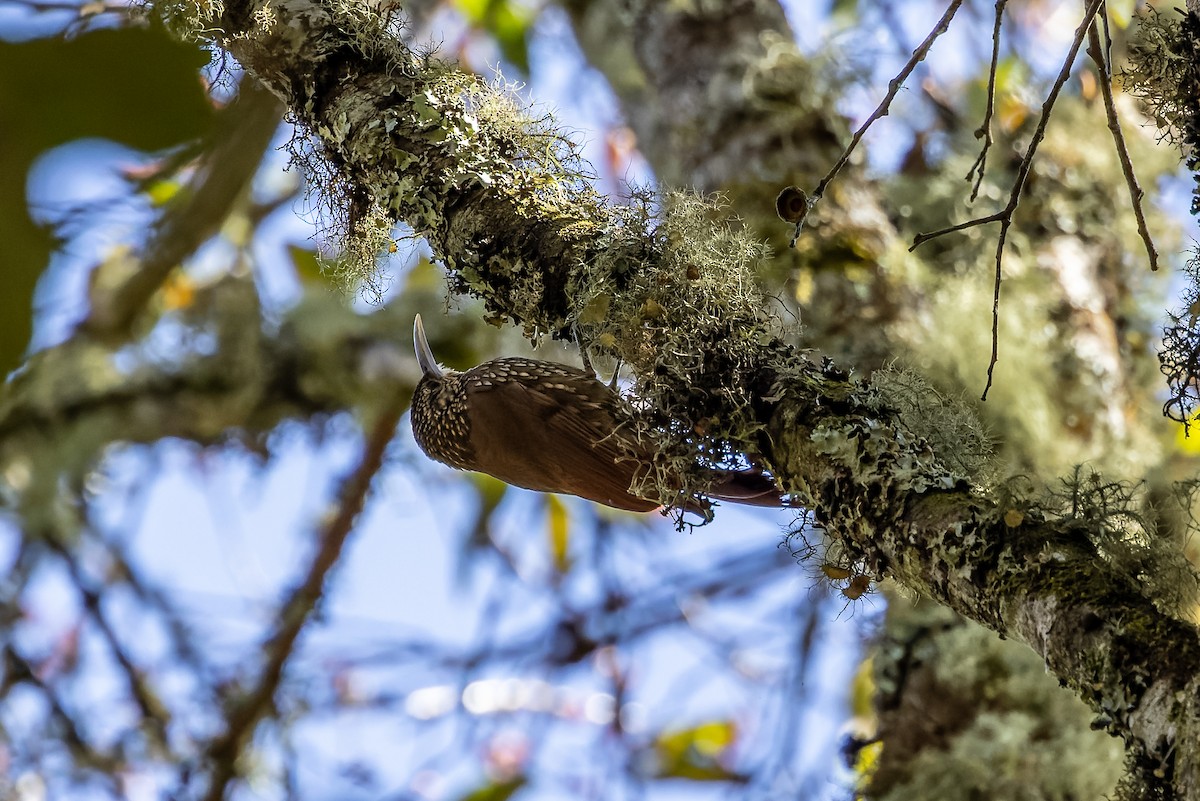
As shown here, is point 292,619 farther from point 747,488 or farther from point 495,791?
point 747,488

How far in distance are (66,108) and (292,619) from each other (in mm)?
1569

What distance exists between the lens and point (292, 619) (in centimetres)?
296

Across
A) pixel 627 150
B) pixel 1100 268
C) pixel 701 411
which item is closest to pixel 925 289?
pixel 1100 268

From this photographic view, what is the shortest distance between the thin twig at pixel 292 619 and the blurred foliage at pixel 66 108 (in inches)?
47.9

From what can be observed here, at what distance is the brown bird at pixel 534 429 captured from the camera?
258 cm

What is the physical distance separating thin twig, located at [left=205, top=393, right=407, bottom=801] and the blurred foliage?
1.22 meters

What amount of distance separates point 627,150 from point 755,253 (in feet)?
11.9

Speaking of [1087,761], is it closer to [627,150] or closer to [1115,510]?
[1115,510]


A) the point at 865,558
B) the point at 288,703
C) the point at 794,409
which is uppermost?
the point at 288,703

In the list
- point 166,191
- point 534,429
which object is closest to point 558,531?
point 534,429

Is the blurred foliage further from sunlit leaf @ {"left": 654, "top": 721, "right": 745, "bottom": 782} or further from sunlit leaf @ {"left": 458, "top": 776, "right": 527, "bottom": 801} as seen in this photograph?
sunlit leaf @ {"left": 654, "top": 721, "right": 745, "bottom": 782}

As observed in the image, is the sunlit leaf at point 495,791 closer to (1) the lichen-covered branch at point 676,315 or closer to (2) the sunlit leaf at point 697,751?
(2) the sunlit leaf at point 697,751

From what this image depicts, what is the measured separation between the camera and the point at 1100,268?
3504 millimetres

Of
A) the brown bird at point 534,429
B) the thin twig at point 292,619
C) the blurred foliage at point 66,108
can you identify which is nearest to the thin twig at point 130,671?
the thin twig at point 292,619
